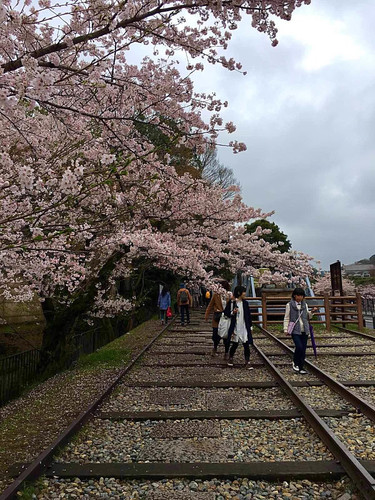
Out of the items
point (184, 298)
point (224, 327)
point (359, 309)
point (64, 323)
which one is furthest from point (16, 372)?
point (359, 309)

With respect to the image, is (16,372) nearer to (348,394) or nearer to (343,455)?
(348,394)

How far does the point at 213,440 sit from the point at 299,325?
4.05 metres

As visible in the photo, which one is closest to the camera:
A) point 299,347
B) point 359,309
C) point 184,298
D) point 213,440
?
point 213,440

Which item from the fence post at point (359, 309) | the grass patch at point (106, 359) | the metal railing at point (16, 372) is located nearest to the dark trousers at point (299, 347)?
the grass patch at point (106, 359)

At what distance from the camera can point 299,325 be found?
8.50m

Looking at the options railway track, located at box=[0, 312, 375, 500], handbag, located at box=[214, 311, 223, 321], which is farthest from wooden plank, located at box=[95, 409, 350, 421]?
handbag, located at box=[214, 311, 223, 321]

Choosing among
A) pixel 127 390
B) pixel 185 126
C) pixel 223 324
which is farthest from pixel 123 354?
pixel 185 126

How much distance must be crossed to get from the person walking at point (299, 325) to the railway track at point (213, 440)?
328 millimetres

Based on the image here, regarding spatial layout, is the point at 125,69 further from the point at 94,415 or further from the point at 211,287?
the point at 94,415

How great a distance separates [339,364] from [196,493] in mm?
6663

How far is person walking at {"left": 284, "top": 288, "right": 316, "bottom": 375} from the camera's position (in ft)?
27.9

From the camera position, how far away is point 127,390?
24.9 ft

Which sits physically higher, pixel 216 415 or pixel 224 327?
pixel 224 327

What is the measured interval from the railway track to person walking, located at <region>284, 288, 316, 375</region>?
0.33 m
